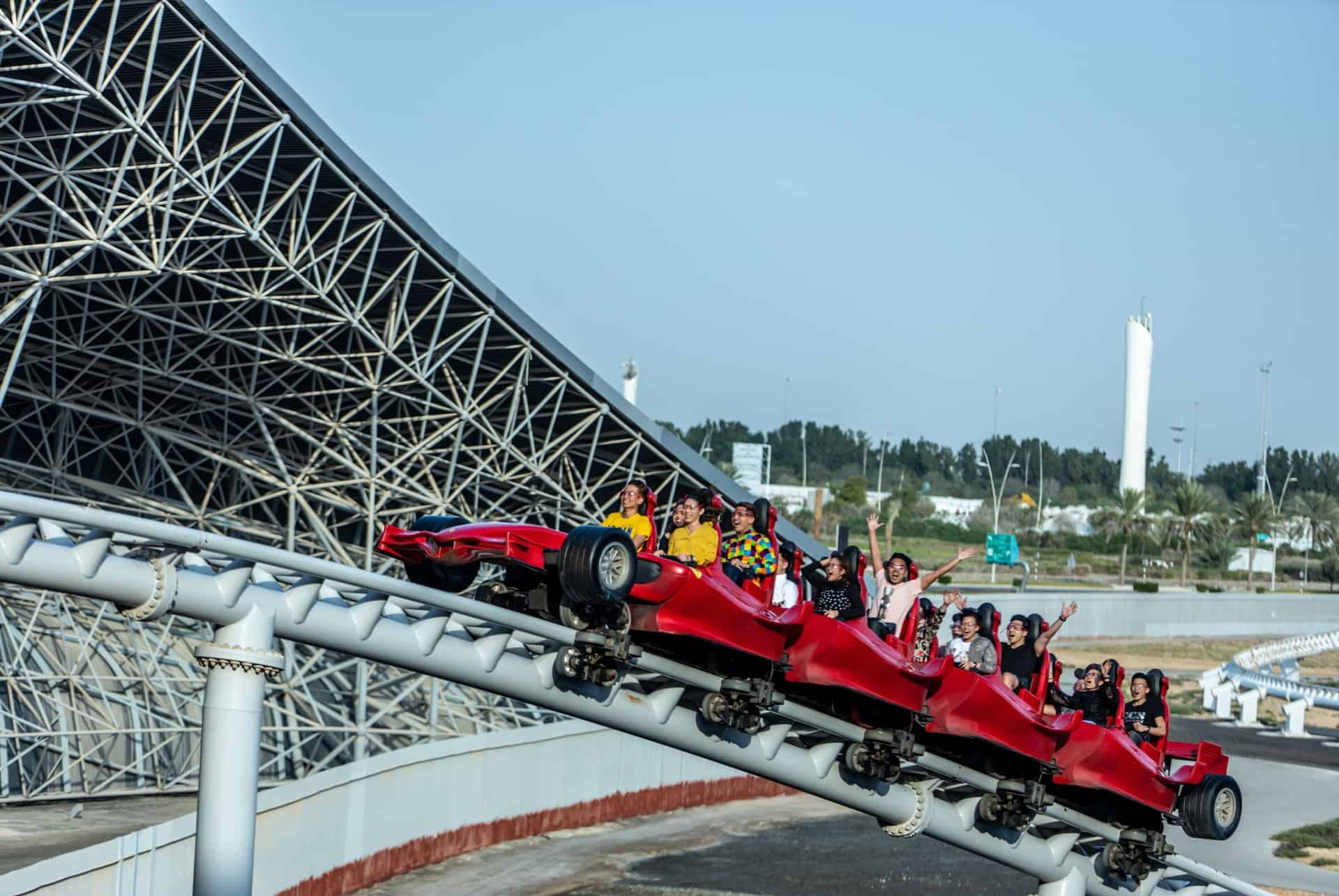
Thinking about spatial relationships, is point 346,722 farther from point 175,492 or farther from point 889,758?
point 889,758

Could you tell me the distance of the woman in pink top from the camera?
45.0 feet

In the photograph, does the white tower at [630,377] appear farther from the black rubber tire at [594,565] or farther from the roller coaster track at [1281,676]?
the black rubber tire at [594,565]

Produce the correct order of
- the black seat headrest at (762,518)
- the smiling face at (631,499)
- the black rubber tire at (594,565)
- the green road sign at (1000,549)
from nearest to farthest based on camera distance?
the black rubber tire at (594,565) < the smiling face at (631,499) < the black seat headrest at (762,518) < the green road sign at (1000,549)

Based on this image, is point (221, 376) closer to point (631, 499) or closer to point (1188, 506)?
point (631, 499)

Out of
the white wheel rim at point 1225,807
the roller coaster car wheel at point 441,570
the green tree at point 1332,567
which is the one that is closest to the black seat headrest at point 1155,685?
the white wheel rim at point 1225,807

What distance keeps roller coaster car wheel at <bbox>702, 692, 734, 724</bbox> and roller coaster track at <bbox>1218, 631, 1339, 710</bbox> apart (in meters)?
32.4

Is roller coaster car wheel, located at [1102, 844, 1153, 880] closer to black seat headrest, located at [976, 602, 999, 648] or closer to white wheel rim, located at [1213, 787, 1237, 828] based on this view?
white wheel rim, located at [1213, 787, 1237, 828]

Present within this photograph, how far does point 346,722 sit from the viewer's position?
27.0 meters

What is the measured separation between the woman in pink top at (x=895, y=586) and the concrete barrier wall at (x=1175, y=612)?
4121cm

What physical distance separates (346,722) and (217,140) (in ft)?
32.8

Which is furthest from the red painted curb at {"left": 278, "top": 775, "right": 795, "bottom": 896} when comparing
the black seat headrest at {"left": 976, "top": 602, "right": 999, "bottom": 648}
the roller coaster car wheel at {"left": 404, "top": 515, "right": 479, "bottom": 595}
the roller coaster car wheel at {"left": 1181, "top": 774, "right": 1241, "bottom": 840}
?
the roller coaster car wheel at {"left": 1181, "top": 774, "right": 1241, "bottom": 840}

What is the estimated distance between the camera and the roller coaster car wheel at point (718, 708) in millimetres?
12328

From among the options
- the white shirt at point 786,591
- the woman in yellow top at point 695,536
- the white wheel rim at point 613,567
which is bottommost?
the white shirt at point 786,591

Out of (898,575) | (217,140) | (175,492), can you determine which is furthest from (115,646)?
(898,575)
